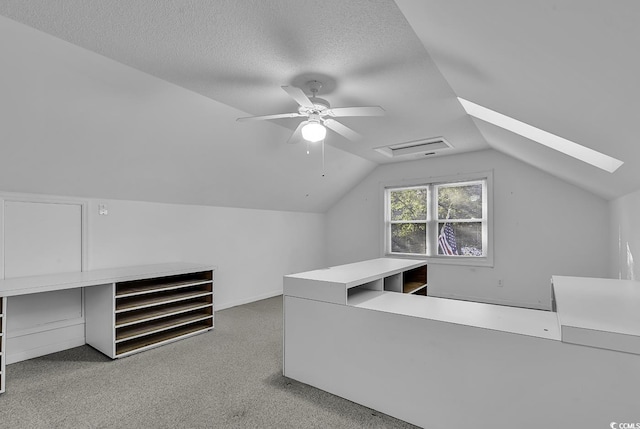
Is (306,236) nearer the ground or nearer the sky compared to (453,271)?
nearer the sky

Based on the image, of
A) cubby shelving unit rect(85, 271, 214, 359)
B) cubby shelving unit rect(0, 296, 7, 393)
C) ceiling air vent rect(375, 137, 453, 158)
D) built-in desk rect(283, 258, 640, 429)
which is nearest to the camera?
built-in desk rect(283, 258, 640, 429)

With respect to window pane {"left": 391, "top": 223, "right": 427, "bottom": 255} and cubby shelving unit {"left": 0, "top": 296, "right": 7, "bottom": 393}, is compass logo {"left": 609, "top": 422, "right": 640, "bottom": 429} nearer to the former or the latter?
cubby shelving unit {"left": 0, "top": 296, "right": 7, "bottom": 393}

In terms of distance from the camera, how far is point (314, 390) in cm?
229

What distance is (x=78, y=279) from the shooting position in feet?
9.12

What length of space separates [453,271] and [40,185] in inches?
213

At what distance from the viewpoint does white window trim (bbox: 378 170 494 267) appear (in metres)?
4.89

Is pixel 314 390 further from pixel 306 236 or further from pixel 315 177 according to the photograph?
pixel 306 236

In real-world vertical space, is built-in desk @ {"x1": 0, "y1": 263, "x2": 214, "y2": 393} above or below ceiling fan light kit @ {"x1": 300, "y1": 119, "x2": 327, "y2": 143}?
below

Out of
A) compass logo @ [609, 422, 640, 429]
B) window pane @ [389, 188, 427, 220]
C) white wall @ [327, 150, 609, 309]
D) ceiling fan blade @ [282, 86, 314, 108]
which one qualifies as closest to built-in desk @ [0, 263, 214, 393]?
ceiling fan blade @ [282, 86, 314, 108]

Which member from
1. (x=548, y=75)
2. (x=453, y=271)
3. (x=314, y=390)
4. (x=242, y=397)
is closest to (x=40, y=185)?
(x=242, y=397)

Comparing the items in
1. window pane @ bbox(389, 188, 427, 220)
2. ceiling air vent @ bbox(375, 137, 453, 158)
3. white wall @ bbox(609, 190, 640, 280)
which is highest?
ceiling air vent @ bbox(375, 137, 453, 158)

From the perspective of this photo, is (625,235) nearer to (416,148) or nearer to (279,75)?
(416,148)

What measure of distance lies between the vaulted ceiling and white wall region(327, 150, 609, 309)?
3.26 ft

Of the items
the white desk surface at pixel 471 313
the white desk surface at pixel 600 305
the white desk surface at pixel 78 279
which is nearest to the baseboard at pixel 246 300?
the white desk surface at pixel 78 279
